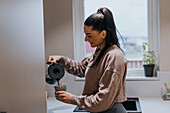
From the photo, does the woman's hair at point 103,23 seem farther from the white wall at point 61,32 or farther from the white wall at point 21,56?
the white wall at point 61,32

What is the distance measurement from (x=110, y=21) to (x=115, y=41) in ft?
0.44

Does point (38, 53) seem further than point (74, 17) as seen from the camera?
No

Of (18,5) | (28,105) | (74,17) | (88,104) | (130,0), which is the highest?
(130,0)

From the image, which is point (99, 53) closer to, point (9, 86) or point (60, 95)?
point (60, 95)

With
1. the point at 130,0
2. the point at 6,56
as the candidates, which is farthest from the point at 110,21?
the point at 130,0

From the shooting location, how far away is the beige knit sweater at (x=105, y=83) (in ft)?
4.48

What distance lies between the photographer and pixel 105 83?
139 cm

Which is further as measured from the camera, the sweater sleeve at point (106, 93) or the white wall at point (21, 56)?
the sweater sleeve at point (106, 93)

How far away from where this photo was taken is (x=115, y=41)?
1546 millimetres

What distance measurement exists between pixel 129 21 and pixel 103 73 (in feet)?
4.25

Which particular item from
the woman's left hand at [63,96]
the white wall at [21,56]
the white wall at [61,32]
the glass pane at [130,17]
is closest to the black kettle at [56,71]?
Answer: the woman's left hand at [63,96]

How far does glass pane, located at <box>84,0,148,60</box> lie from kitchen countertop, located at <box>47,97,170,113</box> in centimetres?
58

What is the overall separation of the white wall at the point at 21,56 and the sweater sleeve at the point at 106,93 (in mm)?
527

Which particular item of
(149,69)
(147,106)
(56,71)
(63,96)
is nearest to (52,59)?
(56,71)
